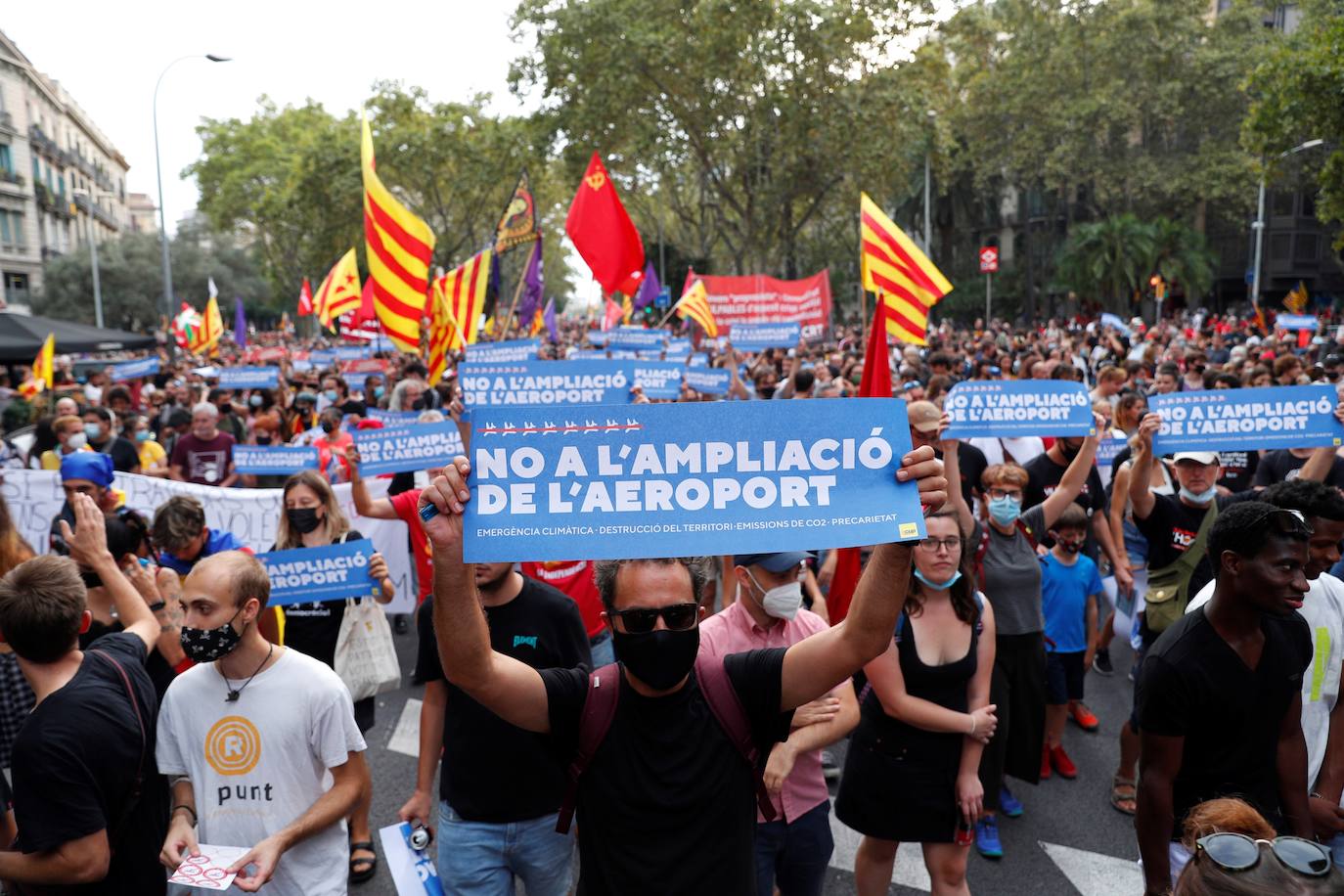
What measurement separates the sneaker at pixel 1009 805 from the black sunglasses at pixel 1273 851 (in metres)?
3.34

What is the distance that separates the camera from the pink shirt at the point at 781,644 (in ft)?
10.5

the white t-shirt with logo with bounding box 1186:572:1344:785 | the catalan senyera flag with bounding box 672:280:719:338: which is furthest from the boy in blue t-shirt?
the catalan senyera flag with bounding box 672:280:719:338

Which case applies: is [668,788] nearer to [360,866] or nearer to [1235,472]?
[360,866]

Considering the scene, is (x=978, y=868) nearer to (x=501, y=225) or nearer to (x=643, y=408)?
(x=643, y=408)

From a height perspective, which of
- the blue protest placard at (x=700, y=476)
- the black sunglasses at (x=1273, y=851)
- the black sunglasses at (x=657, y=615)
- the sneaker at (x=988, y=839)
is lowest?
the sneaker at (x=988, y=839)

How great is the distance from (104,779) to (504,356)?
28.2ft

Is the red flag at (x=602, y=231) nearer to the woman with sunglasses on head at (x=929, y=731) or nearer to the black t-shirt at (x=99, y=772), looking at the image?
the woman with sunglasses on head at (x=929, y=731)

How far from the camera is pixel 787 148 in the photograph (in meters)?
25.9

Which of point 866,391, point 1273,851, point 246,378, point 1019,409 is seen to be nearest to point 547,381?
point 1019,409

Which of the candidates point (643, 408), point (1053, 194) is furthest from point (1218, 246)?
point (643, 408)

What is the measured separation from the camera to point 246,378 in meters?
12.7

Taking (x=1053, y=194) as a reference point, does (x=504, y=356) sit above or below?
below

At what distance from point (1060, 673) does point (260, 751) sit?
4114mm

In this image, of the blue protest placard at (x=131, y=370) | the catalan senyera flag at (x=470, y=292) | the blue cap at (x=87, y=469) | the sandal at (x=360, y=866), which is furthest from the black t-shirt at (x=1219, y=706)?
the blue protest placard at (x=131, y=370)
